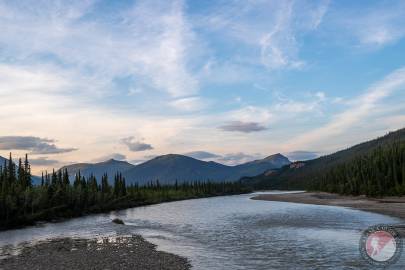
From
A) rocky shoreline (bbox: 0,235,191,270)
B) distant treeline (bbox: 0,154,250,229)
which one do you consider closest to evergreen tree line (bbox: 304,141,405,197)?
distant treeline (bbox: 0,154,250,229)

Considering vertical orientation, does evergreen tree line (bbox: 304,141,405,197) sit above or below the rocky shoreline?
above

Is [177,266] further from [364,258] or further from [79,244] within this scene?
[79,244]

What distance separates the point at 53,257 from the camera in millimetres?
39812

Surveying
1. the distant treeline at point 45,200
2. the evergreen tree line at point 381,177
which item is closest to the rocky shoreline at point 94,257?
the distant treeline at point 45,200

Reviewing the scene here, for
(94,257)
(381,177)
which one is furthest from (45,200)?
(381,177)

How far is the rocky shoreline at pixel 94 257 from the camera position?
34.6 meters

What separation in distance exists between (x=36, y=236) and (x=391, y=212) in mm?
61533

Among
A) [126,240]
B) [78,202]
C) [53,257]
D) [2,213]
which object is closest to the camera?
[53,257]

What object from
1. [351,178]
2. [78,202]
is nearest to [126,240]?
[78,202]

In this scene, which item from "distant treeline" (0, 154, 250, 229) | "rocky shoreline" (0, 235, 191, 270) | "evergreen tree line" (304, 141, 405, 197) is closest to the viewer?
"rocky shoreline" (0, 235, 191, 270)

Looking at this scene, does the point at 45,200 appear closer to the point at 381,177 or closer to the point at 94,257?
the point at 94,257

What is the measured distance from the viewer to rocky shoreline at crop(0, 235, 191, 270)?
113 feet

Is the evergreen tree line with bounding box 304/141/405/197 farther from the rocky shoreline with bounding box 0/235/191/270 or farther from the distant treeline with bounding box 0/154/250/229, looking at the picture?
the rocky shoreline with bounding box 0/235/191/270

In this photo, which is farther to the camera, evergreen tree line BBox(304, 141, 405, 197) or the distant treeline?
evergreen tree line BBox(304, 141, 405, 197)
